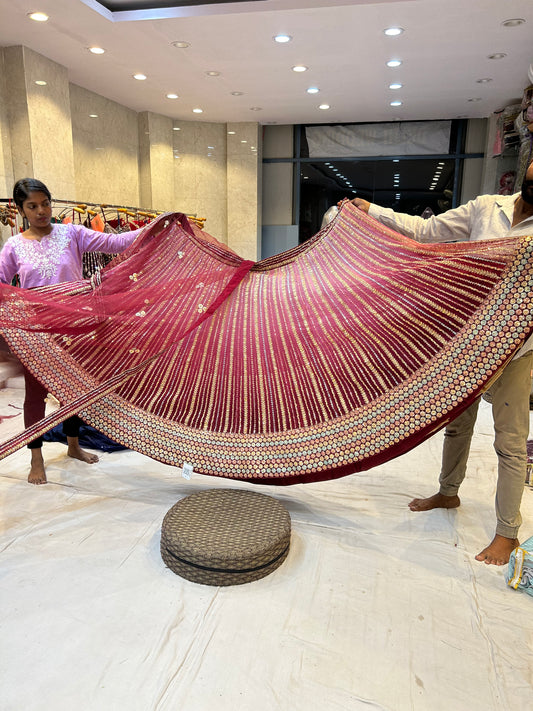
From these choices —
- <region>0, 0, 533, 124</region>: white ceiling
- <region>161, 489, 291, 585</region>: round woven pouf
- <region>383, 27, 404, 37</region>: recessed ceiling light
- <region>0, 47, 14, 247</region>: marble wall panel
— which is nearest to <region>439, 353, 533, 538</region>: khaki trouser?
<region>161, 489, 291, 585</region>: round woven pouf

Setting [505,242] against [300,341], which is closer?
[505,242]

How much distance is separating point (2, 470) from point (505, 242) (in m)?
2.17

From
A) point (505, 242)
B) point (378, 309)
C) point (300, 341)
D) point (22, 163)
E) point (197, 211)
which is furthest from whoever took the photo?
point (197, 211)

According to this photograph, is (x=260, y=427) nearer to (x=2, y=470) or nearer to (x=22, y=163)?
(x=2, y=470)

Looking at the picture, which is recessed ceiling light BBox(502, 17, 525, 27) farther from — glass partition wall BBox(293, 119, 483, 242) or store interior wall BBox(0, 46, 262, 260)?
store interior wall BBox(0, 46, 262, 260)

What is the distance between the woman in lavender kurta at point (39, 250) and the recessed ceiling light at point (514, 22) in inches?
→ 125

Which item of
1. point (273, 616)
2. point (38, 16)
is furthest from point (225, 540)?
point (38, 16)

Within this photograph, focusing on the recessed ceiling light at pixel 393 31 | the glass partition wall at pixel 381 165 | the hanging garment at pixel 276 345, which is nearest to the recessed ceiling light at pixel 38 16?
the recessed ceiling light at pixel 393 31

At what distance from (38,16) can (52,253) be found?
2.46 meters

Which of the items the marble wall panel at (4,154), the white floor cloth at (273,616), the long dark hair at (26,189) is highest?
the marble wall panel at (4,154)

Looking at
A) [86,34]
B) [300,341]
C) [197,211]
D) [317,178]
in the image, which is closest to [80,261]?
[300,341]

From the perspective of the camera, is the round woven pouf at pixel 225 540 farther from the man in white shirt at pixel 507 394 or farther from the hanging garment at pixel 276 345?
the man in white shirt at pixel 507 394

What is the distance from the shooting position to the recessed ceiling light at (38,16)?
341 cm

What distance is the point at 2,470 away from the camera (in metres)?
2.24
